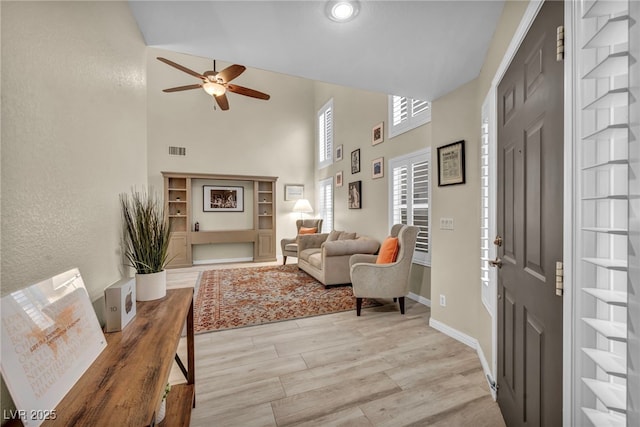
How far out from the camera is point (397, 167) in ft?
13.3

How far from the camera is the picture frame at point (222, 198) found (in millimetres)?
6391

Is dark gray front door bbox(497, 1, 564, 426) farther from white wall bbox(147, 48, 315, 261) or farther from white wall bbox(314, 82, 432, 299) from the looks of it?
white wall bbox(147, 48, 315, 261)

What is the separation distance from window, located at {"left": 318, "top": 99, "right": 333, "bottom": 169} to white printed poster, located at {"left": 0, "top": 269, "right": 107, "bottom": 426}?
19.0 feet

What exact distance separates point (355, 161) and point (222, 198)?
342 cm

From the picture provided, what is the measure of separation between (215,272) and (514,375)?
198 inches

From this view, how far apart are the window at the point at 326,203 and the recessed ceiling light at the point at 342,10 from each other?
15.5 ft

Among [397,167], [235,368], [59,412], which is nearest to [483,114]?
[397,167]

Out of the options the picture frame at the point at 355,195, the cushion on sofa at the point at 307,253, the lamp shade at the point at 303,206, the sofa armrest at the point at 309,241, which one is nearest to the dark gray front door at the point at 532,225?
the picture frame at the point at 355,195

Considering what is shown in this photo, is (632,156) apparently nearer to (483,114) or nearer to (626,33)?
(626,33)

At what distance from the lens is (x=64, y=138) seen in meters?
0.85

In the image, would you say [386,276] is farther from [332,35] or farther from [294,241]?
[294,241]

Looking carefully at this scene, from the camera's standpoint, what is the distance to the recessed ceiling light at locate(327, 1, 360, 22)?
145cm

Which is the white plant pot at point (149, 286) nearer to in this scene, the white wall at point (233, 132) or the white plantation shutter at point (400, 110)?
the white plantation shutter at point (400, 110)

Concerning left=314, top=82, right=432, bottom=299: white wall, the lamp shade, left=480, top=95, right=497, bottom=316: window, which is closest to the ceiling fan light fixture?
left=314, top=82, right=432, bottom=299: white wall
